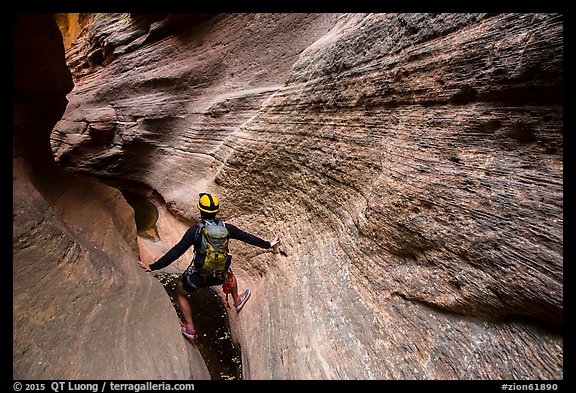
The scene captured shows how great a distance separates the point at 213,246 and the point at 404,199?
219cm

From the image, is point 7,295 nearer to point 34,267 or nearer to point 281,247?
point 34,267

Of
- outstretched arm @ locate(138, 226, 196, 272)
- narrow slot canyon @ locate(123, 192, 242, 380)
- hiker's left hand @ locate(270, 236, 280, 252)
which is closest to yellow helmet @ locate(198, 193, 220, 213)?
outstretched arm @ locate(138, 226, 196, 272)

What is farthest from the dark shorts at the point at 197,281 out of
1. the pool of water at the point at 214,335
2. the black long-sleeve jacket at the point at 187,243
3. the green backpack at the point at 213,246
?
the pool of water at the point at 214,335

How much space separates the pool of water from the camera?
4.35 m

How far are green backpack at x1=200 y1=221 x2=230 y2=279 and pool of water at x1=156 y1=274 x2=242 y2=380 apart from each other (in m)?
1.70

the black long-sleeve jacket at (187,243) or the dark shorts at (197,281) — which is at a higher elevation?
the black long-sleeve jacket at (187,243)

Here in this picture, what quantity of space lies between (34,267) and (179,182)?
5.34 m

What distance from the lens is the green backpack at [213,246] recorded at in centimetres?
354

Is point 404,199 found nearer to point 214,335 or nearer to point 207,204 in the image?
point 207,204

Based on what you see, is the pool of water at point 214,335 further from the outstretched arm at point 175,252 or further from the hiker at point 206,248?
the outstretched arm at point 175,252

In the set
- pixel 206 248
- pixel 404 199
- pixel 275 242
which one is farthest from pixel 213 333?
pixel 404 199

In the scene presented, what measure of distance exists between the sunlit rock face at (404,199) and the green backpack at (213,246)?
1083mm

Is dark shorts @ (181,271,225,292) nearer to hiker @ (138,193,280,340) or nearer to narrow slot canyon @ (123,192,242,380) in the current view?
hiker @ (138,193,280,340)

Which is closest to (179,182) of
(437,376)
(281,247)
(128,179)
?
(128,179)
